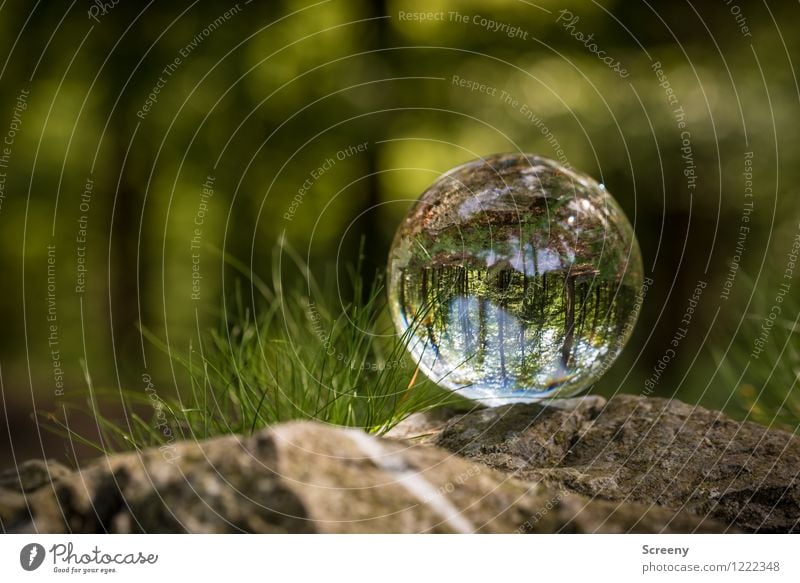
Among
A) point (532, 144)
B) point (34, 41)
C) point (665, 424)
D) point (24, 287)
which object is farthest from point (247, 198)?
point (665, 424)

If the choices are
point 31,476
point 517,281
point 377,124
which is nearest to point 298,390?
point 517,281

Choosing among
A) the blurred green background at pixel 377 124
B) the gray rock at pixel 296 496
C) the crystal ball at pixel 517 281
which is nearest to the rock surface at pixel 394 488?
the gray rock at pixel 296 496

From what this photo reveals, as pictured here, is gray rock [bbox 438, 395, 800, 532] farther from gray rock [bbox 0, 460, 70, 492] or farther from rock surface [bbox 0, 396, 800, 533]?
gray rock [bbox 0, 460, 70, 492]

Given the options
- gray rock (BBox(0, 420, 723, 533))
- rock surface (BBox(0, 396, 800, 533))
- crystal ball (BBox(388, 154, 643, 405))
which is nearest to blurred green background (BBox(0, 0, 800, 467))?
crystal ball (BBox(388, 154, 643, 405))

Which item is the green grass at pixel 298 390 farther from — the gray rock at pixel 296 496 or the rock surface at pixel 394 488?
the gray rock at pixel 296 496

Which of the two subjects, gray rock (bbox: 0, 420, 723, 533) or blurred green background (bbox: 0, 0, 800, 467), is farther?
blurred green background (bbox: 0, 0, 800, 467)

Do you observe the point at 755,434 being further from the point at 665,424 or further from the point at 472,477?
the point at 472,477
